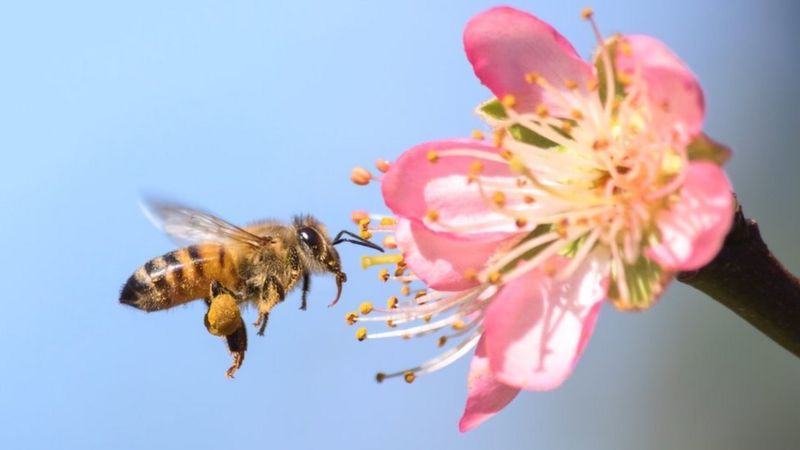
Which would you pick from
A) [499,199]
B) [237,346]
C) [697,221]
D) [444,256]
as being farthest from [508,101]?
[237,346]

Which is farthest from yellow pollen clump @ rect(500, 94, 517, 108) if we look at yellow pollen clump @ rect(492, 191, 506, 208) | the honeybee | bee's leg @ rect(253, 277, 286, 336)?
bee's leg @ rect(253, 277, 286, 336)

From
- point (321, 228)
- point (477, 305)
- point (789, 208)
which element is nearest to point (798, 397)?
point (789, 208)

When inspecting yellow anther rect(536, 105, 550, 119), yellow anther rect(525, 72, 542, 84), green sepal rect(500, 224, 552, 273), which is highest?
yellow anther rect(525, 72, 542, 84)

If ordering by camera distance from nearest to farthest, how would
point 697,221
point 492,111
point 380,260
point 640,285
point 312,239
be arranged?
1. point 697,221
2. point 640,285
3. point 492,111
4. point 380,260
5. point 312,239

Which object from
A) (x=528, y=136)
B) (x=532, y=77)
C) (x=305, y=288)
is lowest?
(x=305, y=288)

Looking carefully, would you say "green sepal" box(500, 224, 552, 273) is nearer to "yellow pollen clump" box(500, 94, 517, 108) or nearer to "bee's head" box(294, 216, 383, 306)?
"yellow pollen clump" box(500, 94, 517, 108)

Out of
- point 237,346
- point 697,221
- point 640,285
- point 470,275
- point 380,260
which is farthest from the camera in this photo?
point 237,346

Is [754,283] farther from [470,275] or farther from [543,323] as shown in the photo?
[470,275]
